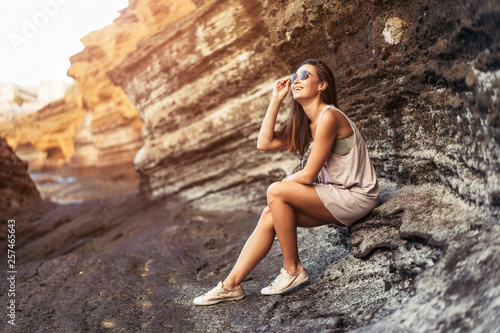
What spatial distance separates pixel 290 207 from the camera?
109 inches

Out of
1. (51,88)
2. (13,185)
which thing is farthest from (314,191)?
(51,88)

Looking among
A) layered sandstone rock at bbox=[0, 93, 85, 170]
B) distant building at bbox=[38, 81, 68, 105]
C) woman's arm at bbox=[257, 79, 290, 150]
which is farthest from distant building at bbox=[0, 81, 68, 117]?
woman's arm at bbox=[257, 79, 290, 150]

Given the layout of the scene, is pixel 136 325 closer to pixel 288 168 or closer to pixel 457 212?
pixel 457 212

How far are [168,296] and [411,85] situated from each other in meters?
2.78

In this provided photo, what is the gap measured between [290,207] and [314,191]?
0.66 ft

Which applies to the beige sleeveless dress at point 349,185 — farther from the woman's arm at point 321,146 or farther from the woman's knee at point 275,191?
the woman's knee at point 275,191

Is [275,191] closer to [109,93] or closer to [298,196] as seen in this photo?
[298,196]

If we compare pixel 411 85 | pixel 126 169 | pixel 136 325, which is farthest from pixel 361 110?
pixel 126 169

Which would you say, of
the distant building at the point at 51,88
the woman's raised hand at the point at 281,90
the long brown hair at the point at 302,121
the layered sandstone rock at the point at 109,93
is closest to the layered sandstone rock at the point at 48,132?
the layered sandstone rock at the point at 109,93

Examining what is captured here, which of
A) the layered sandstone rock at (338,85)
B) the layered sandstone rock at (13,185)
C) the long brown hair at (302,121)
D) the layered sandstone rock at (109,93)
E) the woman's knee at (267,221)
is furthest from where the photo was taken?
the layered sandstone rock at (109,93)

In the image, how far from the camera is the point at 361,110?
4.32 metres

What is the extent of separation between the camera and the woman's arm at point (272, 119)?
10.6 feet

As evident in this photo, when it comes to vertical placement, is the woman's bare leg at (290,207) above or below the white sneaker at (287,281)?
above

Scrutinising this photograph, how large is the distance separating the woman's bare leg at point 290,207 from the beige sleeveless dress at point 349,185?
0.22 ft
